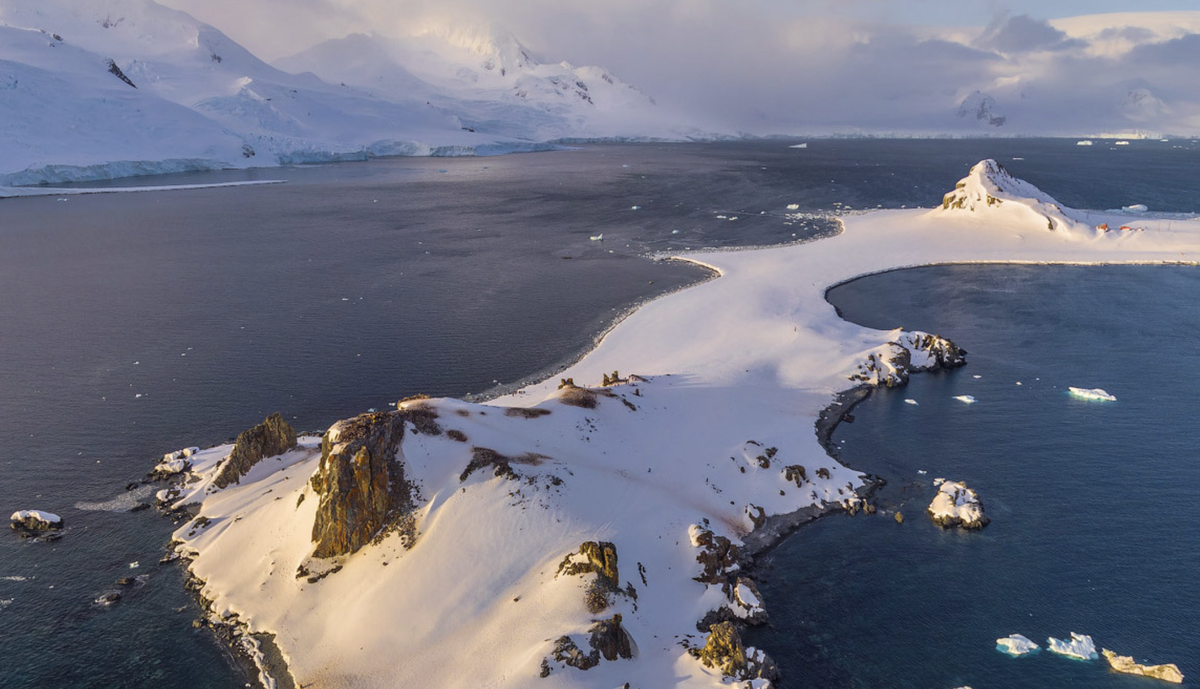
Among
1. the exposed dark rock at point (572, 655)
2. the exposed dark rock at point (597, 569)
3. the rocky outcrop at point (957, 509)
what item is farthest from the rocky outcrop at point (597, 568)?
the rocky outcrop at point (957, 509)

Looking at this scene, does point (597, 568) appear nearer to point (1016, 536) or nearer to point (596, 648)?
point (596, 648)

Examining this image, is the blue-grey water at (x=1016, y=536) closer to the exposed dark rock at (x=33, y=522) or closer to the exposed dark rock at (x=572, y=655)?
the exposed dark rock at (x=572, y=655)

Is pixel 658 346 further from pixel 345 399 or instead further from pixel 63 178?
pixel 63 178

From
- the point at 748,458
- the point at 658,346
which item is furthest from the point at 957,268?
the point at 748,458

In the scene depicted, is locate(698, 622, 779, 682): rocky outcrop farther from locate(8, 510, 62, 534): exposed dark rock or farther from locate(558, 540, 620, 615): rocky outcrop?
locate(8, 510, 62, 534): exposed dark rock

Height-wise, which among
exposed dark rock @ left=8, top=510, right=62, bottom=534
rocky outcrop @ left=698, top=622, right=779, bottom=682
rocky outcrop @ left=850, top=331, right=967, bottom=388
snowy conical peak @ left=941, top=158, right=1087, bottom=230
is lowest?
rocky outcrop @ left=698, top=622, right=779, bottom=682

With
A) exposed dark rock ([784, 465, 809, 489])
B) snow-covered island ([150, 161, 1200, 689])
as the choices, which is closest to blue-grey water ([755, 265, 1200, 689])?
snow-covered island ([150, 161, 1200, 689])
